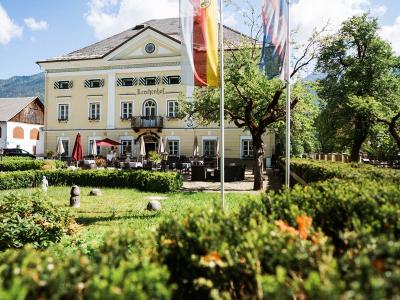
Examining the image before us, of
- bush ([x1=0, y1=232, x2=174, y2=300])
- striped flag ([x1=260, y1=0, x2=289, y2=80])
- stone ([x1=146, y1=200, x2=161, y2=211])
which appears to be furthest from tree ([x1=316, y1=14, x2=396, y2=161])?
bush ([x1=0, y1=232, x2=174, y2=300])

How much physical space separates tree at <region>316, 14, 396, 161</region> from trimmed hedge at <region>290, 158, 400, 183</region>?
1322 centimetres

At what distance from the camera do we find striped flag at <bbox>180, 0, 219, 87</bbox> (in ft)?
28.8

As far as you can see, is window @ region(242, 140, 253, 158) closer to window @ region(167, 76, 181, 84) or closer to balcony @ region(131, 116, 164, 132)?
balcony @ region(131, 116, 164, 132)

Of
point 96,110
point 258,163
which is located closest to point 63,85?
point 96,110

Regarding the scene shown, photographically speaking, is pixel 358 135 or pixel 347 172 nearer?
pixel 347 172

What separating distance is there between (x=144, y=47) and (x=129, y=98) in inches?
190

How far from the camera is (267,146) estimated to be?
113 ft

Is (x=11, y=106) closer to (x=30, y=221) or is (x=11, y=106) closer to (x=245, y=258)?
(x=30, y=221)

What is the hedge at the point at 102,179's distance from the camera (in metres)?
17.0

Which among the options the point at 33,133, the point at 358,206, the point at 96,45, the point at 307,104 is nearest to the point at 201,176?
the point at 307,104

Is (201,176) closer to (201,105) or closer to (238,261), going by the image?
(201,105)

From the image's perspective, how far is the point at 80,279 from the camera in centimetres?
262

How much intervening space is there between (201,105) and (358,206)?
14628 millimetres

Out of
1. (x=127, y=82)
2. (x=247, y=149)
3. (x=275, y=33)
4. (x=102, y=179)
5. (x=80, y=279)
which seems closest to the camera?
(x=80, y=279)
